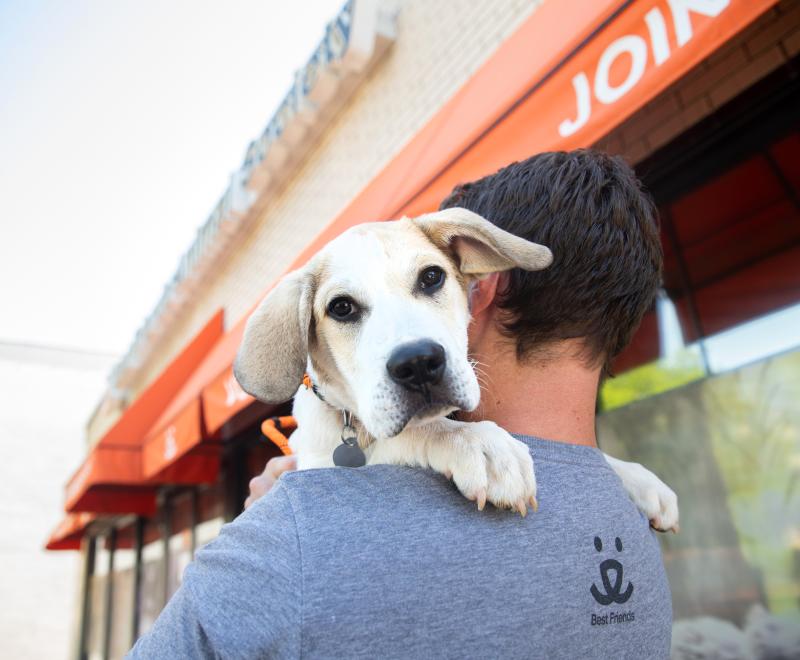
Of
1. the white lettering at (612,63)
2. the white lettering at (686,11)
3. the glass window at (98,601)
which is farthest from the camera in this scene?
the glass window at (98,601)

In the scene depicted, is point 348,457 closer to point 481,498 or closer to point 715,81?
point 481,498

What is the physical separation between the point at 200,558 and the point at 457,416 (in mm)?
916

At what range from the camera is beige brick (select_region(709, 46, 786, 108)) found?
3.02m

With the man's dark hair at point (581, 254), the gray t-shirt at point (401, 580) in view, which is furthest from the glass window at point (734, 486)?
the gray t-shirt at point (401, 580)

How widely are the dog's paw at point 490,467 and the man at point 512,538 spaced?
0.03 meters

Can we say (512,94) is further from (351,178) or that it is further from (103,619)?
(103,619)

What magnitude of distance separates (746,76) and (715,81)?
0.54 feet

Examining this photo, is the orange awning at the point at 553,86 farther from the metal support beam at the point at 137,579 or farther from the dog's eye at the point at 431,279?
the metal support beam at the point at 137,579

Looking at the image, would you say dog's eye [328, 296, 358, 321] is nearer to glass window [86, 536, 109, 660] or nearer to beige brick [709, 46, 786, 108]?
beige brick [709, 46, 786, 108]

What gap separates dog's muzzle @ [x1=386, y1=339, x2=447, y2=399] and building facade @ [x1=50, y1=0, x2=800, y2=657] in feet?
3.58

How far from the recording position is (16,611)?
19078 mm

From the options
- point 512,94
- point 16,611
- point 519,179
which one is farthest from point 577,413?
point 16,611

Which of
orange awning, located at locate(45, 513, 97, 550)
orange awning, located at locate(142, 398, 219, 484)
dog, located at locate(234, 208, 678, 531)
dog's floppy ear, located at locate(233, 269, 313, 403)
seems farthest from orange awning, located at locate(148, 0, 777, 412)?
orange awning, located at locate(45, 513, 97, 550)

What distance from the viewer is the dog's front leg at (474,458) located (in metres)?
1.20
